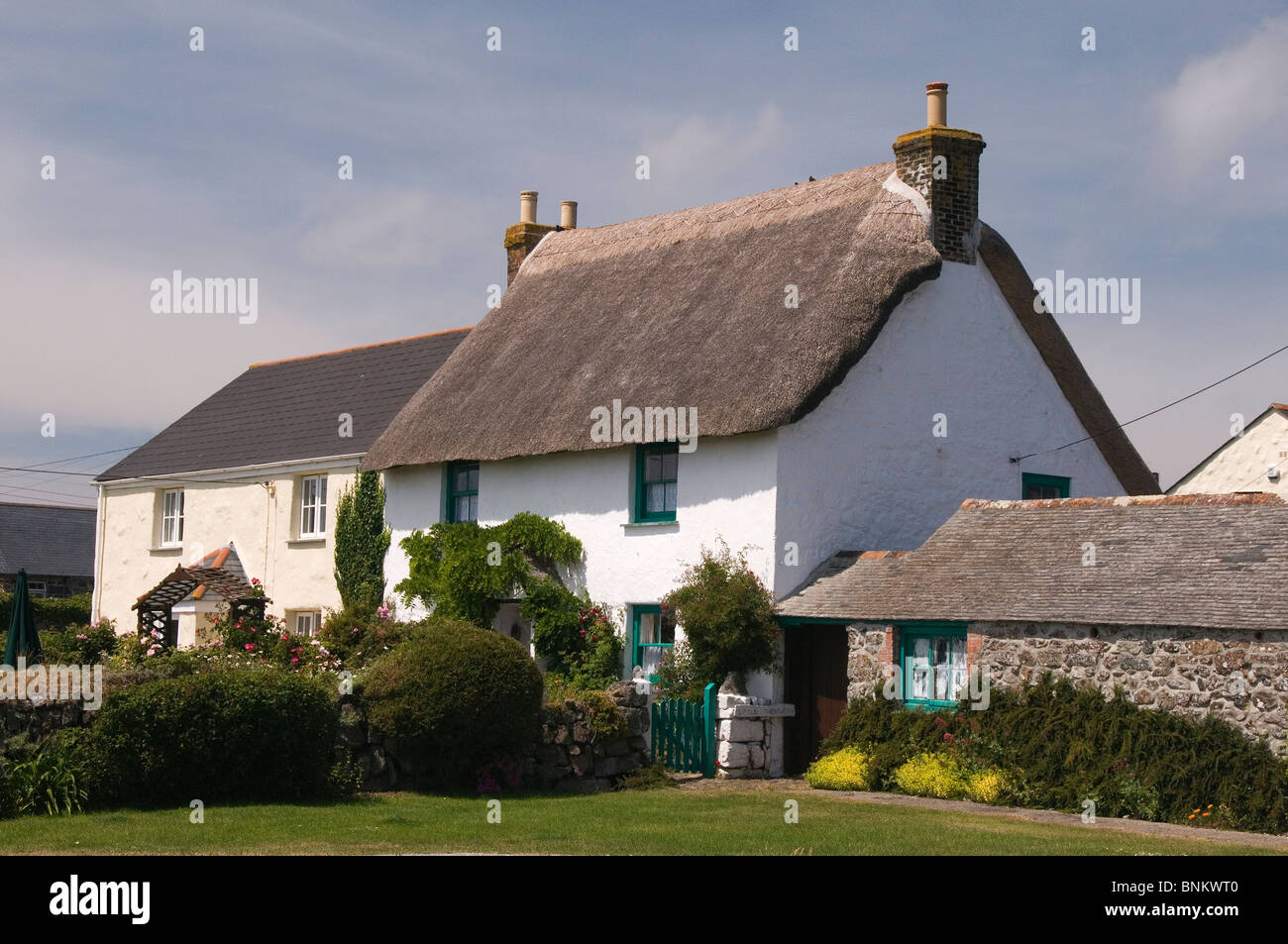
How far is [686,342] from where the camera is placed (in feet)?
68.8

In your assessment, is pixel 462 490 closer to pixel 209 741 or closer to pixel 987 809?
pixel 209 741

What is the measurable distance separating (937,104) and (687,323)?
4.62 m

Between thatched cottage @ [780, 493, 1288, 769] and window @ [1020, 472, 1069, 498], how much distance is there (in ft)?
11.1

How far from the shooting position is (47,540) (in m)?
53.0

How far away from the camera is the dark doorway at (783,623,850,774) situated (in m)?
18.5

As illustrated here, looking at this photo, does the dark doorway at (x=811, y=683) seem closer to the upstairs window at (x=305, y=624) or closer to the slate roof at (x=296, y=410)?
the slate roof at (x=296, y=410)

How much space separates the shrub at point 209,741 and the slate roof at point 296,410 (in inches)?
459

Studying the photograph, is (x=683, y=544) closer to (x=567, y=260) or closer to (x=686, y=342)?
(x=686, y=342)

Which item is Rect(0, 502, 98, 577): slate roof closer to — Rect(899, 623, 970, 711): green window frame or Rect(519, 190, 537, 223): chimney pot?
Rect(519, 190, 537, 223): chimney pot

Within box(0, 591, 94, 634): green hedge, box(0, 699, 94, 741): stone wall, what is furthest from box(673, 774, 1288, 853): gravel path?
box(0, 591, 94, 634): green hedge

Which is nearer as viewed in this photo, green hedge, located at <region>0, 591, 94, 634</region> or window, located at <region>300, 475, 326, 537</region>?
window, located at <region>300, 475, 326, 537</region>

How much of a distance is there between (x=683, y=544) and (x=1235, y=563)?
23.9ft
